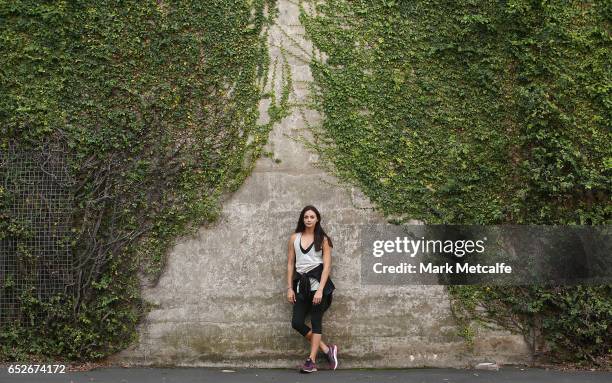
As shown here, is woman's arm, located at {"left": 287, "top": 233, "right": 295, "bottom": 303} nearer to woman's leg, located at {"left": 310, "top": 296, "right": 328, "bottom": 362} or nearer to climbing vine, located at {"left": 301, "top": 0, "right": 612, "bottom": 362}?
woman's leg, located at {"left": 310, "top": 296, "right": 328, "bottom": 362}

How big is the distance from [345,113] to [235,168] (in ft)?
4.48

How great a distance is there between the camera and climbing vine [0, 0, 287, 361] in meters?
7.06

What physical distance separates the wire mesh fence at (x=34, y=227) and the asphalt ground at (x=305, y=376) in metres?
0.89

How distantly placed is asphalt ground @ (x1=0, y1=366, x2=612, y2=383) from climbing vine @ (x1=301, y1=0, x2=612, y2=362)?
462 mm

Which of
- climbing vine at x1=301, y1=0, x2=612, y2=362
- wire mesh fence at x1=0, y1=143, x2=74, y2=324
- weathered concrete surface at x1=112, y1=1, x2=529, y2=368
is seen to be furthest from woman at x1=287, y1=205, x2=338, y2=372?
wire mesh fence at x1=0, y1=143, x2=74, y2=324

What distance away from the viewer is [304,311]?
685cm

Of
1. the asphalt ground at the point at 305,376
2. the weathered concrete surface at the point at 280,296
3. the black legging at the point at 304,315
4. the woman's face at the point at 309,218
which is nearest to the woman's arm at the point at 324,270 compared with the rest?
the black legging at the point at 304,315

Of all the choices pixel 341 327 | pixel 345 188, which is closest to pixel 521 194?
pixel 345 188

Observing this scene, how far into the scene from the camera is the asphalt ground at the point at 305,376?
21.5 ft

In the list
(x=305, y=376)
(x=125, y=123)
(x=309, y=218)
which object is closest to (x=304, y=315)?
(x=305, y=376)

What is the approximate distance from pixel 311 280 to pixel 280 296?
57 centimetres

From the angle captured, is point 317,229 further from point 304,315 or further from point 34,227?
point 34,227

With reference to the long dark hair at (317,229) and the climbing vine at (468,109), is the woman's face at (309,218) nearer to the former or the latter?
the long dark hair at (317,229)

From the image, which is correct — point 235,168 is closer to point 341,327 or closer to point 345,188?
point 345,188
